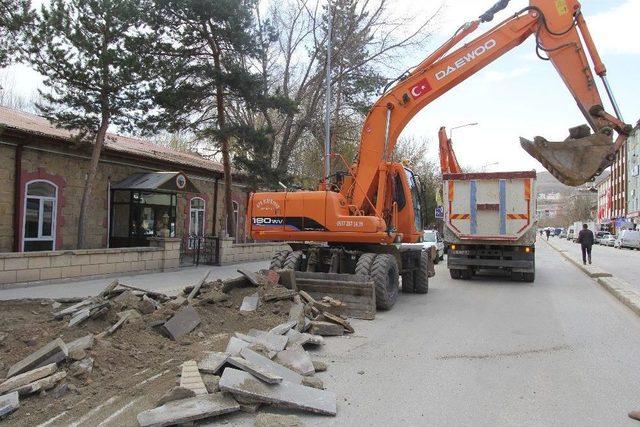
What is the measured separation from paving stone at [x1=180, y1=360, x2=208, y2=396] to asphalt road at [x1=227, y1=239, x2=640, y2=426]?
18.0 inches

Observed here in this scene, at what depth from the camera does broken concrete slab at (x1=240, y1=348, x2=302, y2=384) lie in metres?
4.88

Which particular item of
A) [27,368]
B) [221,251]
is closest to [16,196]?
[221,251]

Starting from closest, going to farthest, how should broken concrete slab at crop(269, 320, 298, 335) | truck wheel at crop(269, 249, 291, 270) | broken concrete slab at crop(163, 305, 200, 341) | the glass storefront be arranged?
broken concrete slab at crop(163, 305, 200, 341), broken concrete slab at crop(269, 320, 298, 335), truck wheel at crop(269, 249, 291, 270), the glass storefront

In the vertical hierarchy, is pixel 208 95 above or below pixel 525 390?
above

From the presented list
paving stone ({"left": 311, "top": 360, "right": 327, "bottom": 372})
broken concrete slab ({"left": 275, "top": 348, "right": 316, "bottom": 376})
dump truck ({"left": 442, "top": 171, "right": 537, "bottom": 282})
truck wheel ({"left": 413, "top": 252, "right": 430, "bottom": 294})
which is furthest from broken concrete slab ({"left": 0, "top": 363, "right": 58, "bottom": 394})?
dump truck ({"left": 442, "top": 171, "right": 537, "bottom": 282})

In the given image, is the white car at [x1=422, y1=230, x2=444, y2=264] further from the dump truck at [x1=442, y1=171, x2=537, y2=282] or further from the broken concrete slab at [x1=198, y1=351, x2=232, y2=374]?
the broken concrete slab at [x1=198, y1=351, x2=232, y2=374]

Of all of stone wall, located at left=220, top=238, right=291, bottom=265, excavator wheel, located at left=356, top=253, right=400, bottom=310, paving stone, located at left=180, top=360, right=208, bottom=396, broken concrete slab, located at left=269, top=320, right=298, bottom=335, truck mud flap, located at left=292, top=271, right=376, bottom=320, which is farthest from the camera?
stone wall, located at left=220, top=238, right=291, bottom=265

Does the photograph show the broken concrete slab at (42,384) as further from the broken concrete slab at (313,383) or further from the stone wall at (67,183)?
the stone wall at (67,183)

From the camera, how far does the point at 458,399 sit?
4699 mm

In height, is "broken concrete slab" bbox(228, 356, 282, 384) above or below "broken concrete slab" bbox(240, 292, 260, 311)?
below

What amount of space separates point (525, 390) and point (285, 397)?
242 cm

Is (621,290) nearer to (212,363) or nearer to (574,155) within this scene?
(574,155)

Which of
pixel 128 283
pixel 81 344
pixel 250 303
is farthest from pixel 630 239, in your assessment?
pixel 81 344

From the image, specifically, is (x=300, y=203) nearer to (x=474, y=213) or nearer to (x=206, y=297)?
(x=206, y=297)
